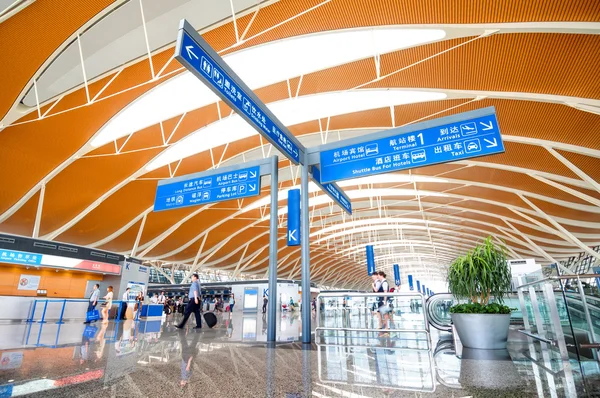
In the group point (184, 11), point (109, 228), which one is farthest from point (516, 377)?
point (109, 228)

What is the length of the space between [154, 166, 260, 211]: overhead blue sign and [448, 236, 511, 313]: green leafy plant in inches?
220

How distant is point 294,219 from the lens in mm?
9508

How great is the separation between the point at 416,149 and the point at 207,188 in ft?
21.0

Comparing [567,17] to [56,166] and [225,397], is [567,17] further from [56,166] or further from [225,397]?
[56,166]

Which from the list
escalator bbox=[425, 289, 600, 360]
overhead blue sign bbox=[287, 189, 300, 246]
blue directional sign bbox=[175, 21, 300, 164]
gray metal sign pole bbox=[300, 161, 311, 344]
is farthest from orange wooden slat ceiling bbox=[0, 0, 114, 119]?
escalator bbox=[425, 289, 600, 360]

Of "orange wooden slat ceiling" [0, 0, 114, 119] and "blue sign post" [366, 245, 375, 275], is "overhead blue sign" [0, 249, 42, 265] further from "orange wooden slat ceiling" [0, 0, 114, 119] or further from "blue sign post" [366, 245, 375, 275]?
"blue sign post" [366, 245, 375, 275]

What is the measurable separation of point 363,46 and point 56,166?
1525cm

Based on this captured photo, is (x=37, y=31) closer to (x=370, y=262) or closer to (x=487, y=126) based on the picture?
(x=487, y=126)

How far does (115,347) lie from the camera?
6133 millimetres

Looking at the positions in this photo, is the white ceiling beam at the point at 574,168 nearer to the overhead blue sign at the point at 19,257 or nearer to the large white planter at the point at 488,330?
the large white planter at the point at 488,330

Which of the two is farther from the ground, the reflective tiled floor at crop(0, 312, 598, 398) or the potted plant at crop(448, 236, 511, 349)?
the potted plant at crop(448, 236, 511, 349)

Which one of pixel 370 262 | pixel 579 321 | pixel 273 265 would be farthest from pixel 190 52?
pixel 370 262

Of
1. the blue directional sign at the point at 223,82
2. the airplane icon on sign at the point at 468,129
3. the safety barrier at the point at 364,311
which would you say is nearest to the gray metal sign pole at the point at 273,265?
the blue directional sign at the point at 223,82

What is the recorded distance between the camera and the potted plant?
19.8ft
